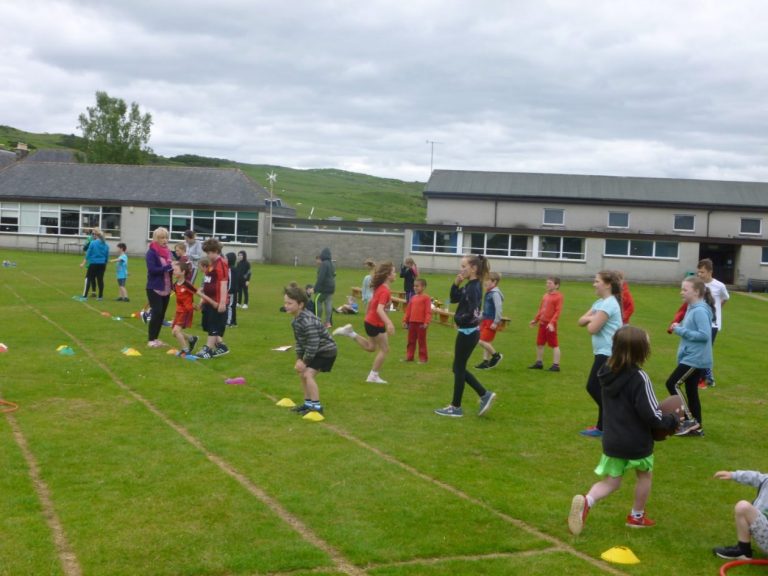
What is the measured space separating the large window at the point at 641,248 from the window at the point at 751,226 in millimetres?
9829

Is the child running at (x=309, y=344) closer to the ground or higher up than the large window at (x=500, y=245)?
closer to the ground

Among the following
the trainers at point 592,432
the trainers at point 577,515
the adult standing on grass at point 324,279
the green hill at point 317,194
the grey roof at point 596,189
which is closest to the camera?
the trainers at point 577,515

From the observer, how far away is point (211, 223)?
2157 inches

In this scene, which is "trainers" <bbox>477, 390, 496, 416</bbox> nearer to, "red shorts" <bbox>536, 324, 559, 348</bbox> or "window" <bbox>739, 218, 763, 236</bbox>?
"red shorts" <bbox>536, 324, 559, 348</bbox>

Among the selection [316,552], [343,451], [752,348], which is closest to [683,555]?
[316,552]

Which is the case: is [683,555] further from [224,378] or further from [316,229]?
[316,229]

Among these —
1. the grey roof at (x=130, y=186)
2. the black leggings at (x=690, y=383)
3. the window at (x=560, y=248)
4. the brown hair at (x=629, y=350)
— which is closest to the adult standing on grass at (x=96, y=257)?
the black leggings at (x=690, y=383)

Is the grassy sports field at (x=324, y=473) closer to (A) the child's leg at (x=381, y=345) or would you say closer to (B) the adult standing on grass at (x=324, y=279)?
(A) the child's leg at (x=381, y=345)

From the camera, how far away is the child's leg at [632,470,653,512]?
652 cm

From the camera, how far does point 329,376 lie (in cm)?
1310

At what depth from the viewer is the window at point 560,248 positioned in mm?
51094

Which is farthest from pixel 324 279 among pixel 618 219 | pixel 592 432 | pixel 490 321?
pixel 618 219

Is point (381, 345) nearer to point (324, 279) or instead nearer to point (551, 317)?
point (551, 317)

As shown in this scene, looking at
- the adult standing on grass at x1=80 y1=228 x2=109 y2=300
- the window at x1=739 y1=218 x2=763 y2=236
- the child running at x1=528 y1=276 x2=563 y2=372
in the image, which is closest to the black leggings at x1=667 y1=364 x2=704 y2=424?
the child running at x1=528 y1=276 x2=563 y2=372
